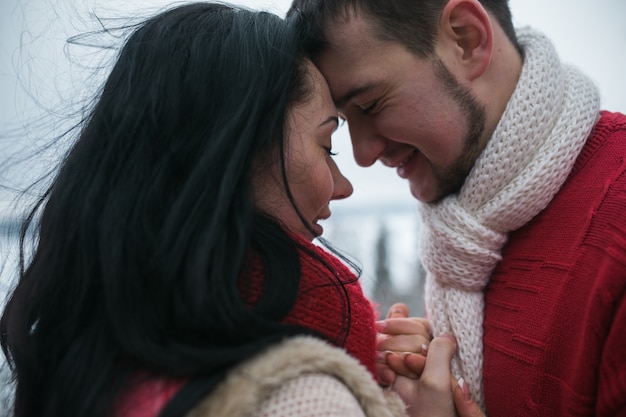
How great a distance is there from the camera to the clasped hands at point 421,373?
1045 mm

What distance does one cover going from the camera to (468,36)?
4.21 feet

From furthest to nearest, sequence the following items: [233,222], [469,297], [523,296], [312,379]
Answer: [469,297], [523,296], [233,222], [312,379]

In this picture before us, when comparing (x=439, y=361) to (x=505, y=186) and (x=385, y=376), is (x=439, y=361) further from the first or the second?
(x=505, y=186)

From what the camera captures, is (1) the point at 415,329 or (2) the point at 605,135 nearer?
(2) the point at 605,135

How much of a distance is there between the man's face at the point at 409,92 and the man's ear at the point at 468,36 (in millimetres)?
47

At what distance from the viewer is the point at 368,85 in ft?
4.08

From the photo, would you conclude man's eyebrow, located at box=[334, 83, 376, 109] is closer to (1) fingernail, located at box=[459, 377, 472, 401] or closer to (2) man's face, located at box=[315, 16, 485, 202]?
(2) man's face, located at box=[315, 16, 485, 202]

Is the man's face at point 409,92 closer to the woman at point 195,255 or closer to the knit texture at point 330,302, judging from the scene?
the woman at point 195,255

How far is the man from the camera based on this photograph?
3.16 feet

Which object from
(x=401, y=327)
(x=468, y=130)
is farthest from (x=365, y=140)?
(x=401, y=327)

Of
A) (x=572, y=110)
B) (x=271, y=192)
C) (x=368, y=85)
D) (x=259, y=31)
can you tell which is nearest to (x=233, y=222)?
(x=271, y=192)

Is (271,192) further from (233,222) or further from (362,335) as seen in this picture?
(362,335)

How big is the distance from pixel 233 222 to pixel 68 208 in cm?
26

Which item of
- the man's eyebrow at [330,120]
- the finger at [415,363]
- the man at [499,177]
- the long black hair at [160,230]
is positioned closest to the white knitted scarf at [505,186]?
the man at [499,177]
